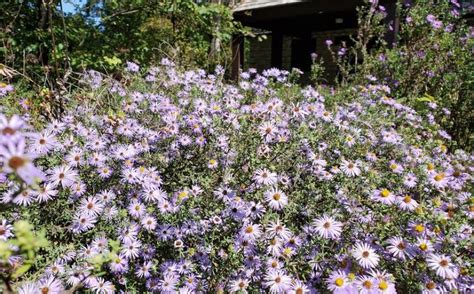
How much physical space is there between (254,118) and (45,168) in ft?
3.77

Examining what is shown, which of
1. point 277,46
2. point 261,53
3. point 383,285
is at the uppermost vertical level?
point 383,285

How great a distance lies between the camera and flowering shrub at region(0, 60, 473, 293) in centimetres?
171

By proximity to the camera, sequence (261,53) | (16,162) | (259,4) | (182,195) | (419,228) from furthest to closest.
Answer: (261,53)
(259,4)
(182,195)
(419,228)
(16,162)

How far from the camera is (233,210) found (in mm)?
1862

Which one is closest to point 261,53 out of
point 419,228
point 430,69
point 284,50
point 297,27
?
point 284,50

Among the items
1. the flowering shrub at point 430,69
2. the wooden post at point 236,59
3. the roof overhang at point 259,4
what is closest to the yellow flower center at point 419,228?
the flowering shrub at point 430,69

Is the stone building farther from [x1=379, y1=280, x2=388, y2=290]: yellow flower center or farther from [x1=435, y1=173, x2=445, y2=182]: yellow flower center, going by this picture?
[x1=379, y1=280, x2=388, y2=290]: yellow flower center

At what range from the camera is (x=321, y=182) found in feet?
7.42

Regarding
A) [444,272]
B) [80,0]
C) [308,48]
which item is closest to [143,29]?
[80,0]

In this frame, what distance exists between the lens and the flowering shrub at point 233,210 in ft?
5.62

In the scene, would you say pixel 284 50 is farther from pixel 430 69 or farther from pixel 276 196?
pixel 276 196

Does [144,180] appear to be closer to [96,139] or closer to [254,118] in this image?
[96,139]

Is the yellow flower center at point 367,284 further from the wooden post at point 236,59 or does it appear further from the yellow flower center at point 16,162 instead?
the wooden post at point 236,59

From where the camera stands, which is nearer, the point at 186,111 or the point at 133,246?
the point at 133,246
